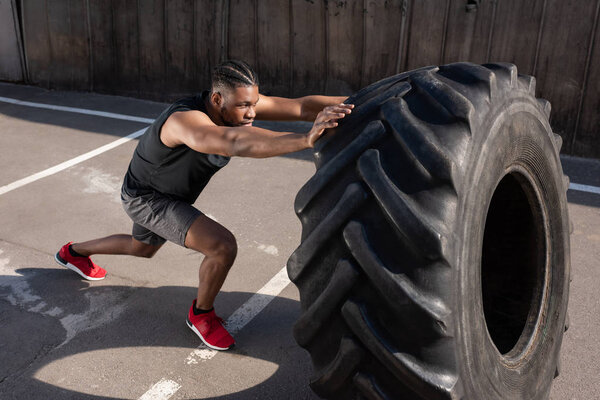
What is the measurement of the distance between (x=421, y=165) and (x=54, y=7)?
8056mm

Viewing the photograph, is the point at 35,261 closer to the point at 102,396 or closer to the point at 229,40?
the point at 102,396

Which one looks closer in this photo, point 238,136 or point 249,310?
point 238,136

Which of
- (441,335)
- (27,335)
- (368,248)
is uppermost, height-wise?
(368,248)

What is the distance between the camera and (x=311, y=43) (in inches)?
273

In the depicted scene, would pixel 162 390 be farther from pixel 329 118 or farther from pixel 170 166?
pixel 329 118

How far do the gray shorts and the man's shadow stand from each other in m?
0.55

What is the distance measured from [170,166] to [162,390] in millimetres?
1112

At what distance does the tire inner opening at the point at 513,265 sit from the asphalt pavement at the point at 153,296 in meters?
0.55

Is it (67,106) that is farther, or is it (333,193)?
(67,106)

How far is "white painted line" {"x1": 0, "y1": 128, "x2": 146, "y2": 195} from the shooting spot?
17.4ft

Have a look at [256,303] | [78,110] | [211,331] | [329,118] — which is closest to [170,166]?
[211,331]

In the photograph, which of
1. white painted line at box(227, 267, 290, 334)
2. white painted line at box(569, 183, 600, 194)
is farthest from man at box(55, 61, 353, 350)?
white painted line at box(569, 183, 600, 194)

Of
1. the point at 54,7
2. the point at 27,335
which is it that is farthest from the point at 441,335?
the point at 54,7

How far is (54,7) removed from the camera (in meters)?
8.37
